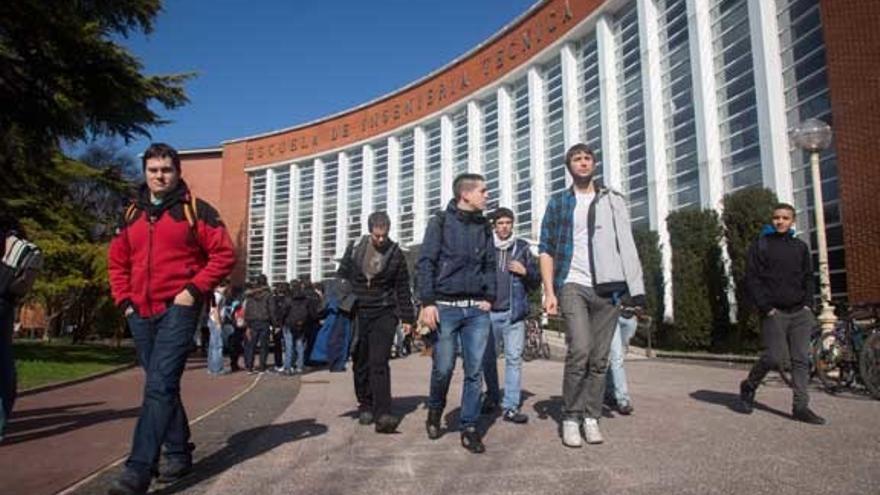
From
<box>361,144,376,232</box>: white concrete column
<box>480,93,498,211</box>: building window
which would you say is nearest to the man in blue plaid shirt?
<box>480,93,498,211</box>: building window

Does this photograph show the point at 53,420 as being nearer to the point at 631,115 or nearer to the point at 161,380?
the point at 161,380

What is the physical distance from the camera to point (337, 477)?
3693mm

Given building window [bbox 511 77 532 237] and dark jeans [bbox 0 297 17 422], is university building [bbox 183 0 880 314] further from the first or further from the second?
dark jeans [bbox 0 297 17 422]

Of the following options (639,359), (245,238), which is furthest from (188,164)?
(639,359)

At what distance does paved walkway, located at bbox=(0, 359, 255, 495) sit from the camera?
4.00m

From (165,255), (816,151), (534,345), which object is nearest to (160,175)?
(165,255)

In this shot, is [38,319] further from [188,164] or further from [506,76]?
[506,76]

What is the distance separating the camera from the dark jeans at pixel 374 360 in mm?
5473

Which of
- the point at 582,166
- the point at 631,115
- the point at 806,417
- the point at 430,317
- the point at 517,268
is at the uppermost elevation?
the point at 631,115

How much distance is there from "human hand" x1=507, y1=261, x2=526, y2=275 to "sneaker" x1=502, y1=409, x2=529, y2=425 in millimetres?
1285

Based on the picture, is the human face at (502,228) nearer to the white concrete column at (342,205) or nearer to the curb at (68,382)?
the curb at (68,382)

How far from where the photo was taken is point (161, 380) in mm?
3539

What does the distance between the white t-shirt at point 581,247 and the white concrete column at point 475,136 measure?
29077 mm

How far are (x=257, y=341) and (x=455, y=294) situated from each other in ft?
30.0
